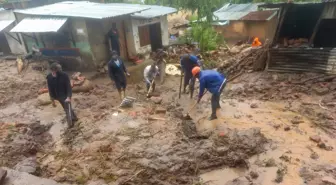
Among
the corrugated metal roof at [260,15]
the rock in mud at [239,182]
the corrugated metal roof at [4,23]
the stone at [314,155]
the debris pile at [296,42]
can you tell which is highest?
the corrugated metal roof at [4,23]

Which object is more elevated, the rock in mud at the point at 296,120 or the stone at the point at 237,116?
the rock in mud at the point at 296,120

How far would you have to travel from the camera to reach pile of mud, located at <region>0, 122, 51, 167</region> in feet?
17.7

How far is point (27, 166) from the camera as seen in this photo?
16.5 feet

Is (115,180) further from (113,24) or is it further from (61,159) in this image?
(113,24)

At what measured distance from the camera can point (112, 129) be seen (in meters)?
6.46

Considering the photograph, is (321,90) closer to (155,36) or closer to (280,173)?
(280,173)

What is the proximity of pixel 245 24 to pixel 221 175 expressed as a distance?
518 inches

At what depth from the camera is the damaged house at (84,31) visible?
1070 cm

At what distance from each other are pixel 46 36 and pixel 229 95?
355 inches

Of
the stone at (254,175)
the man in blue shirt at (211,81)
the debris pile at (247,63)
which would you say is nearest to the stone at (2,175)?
the stone at (254,175)

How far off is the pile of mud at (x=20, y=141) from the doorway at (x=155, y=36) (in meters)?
8.59

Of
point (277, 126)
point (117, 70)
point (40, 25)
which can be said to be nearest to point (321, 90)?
point (277, 126)

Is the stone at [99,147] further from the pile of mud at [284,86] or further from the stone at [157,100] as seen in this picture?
the pile of mud at [284,86]

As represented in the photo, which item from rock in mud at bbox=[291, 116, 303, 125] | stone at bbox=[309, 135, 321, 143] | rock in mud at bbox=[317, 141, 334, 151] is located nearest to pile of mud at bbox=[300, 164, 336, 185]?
rock in mud at bbox=[317, 141, 334, 151]
